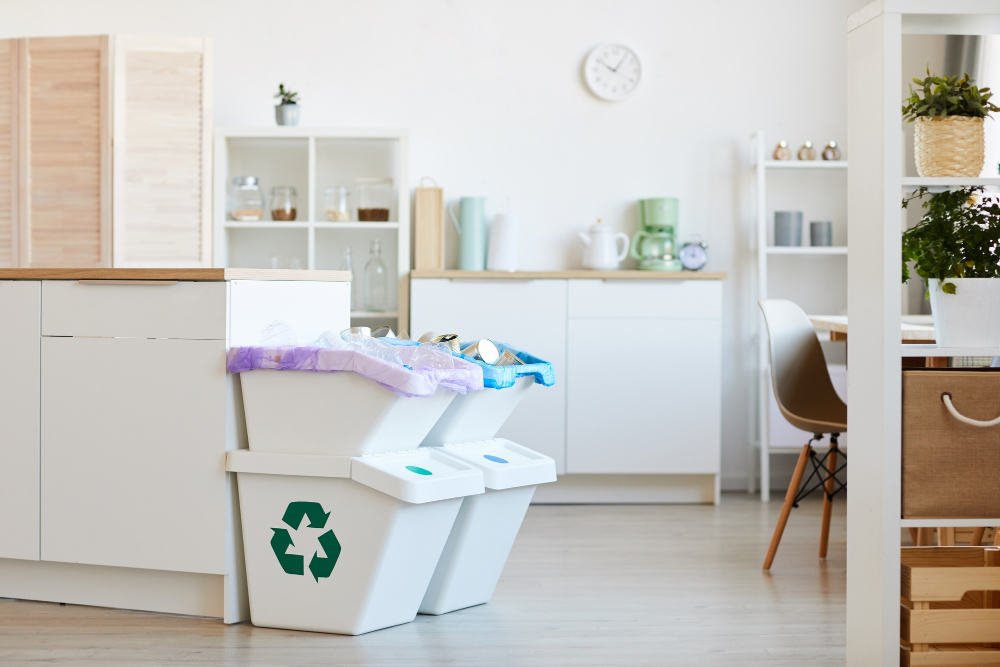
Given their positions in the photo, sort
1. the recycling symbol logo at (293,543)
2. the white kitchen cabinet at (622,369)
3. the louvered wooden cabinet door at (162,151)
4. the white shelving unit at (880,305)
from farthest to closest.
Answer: the white kitchen cabinet at (622,369) → the louvered wooden cabinet door at (162,151) → the recycling symbol logo at (293,543) → the white shelving unit at (880,305)

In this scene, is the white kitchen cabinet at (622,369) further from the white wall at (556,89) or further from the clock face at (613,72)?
the clock face at (613,72)

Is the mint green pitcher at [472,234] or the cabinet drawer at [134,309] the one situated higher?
the mint green pitcher at [472,234]

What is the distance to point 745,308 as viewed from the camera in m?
4.47

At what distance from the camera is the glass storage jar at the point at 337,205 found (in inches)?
164

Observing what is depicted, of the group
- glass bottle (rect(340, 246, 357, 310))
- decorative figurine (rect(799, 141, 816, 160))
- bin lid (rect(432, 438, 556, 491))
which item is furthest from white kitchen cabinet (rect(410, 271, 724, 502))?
bin lid (rect(432, 438, 556, 491))

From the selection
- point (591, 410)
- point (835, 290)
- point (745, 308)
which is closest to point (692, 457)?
point (591, 410)

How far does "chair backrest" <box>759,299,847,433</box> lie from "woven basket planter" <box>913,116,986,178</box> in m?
1.14

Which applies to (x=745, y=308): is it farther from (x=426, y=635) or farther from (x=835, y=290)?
(x=426, y=635)

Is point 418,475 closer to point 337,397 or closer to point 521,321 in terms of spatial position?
point 337,397

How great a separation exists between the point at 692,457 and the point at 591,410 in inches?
18.9

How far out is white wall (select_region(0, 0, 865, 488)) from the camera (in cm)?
437

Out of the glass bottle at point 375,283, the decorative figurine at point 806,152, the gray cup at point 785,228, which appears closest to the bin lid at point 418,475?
the glass bottle at point 375,283

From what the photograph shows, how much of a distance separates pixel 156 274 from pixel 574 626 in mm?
1347

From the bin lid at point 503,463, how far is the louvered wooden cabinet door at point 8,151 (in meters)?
2.56
